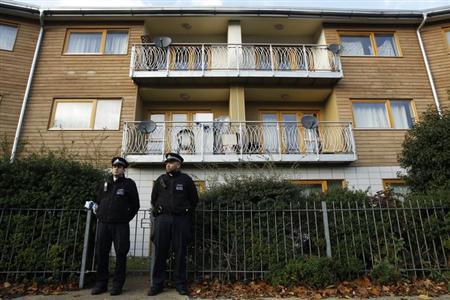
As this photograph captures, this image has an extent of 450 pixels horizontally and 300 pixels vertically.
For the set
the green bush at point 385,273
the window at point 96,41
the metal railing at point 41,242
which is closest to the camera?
the green bush at point 385,273

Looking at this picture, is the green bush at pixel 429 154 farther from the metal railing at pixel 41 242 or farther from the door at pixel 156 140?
the metal railing at pixel 41 242

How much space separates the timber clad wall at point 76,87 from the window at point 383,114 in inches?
297

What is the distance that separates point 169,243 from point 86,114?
728 cm

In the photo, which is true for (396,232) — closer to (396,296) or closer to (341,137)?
(396,296)

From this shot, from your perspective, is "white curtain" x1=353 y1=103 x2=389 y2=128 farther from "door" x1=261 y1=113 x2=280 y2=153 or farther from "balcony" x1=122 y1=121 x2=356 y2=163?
"door" x1=261 y1=113 x2=280 y2=153

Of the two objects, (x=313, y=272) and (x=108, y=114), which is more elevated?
(x=108, y=114)

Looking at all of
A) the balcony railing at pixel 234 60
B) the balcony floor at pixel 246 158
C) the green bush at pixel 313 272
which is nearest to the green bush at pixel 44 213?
the green bush at pixel 313 272

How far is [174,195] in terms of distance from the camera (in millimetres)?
4680

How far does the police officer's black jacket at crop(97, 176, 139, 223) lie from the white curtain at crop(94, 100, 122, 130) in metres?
5.62

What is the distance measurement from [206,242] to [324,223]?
2023 millimetres

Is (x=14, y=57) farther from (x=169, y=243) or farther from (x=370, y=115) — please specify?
(x=370, y=115)

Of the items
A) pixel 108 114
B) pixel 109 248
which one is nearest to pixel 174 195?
pixel 109 248

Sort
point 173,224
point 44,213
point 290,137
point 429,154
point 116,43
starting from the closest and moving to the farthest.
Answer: point 173,224, point 44,213, point 429,154, point 290,137, point 116,43

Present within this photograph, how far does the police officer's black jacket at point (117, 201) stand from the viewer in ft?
15.3
